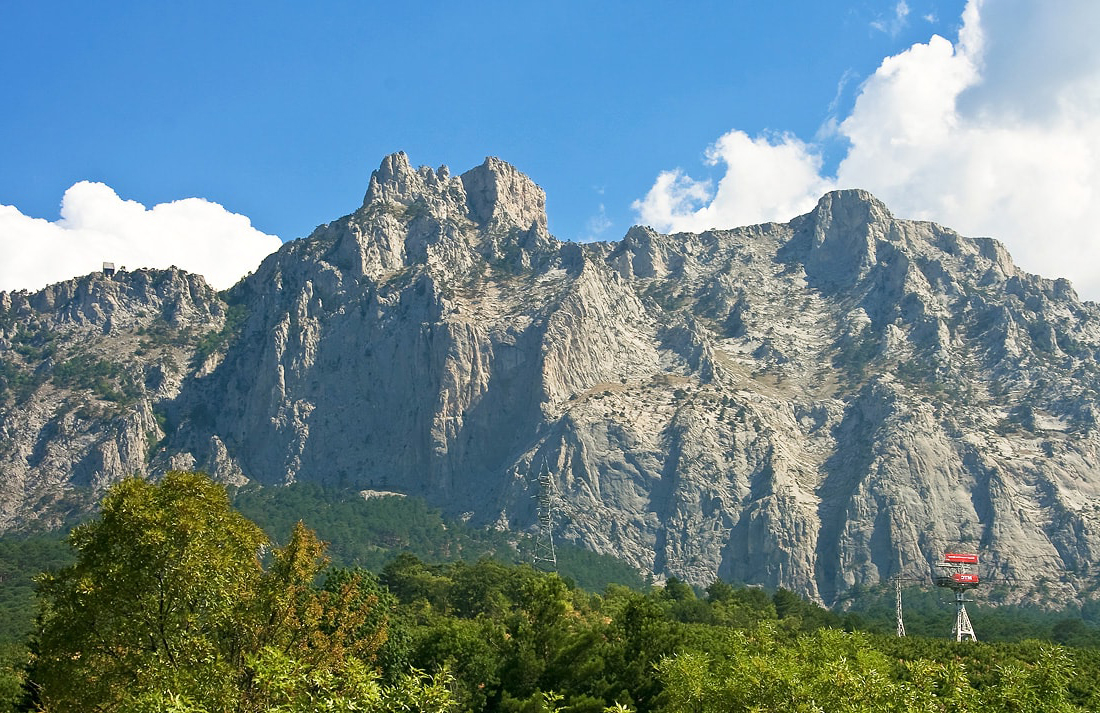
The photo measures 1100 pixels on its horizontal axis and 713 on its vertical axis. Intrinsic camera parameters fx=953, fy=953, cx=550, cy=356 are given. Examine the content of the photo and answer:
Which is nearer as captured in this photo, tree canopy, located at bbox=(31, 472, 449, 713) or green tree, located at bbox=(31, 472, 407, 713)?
tree canopy, located at bbox=(31, 472, 449, 713)

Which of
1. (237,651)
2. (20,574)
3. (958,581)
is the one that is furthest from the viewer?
(20,574)

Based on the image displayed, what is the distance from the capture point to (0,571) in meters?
182

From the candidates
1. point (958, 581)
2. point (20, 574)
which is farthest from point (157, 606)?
point (20, 574)

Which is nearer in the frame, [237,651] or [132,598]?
[132,598]

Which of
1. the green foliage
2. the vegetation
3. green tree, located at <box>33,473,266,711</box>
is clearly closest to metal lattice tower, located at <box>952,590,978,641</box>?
the vegetation

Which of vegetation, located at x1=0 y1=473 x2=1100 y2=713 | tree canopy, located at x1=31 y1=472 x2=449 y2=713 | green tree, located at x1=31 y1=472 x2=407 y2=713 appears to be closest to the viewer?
vegetation, located at x1=0 y1=473 x2=1100 y2=713

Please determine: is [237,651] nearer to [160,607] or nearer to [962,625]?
[160,607]

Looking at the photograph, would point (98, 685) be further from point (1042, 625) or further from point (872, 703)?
point (1042, 625)

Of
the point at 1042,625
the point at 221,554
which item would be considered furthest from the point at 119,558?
the point at 1042,625

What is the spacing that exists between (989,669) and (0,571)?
17758 centimetres

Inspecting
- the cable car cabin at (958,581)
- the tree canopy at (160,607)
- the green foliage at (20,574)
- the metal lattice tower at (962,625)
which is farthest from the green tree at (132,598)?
the green foliage at (20,574)

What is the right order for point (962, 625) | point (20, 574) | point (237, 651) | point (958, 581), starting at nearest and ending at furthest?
point (237, 651), point (962, 625), point (958, 581), point (20, 574)

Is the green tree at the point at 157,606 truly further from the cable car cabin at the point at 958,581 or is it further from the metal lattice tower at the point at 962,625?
the cable car cabin at the point at 958,581

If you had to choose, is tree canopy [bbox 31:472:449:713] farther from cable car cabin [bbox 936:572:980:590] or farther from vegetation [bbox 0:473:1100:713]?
cable car cabin [bbox 936:572:980:590]
